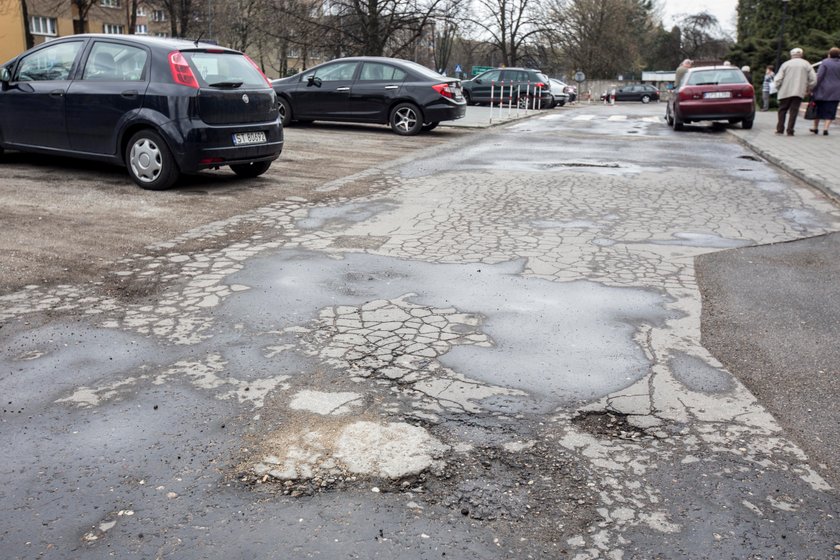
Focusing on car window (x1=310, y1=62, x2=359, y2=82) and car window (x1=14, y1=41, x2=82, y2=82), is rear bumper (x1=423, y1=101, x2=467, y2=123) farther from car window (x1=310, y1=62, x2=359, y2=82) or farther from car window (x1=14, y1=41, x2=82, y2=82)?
car window (x1=14, y1=41, x2=82, y2=82)

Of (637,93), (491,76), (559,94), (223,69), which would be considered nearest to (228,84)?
(223,69)

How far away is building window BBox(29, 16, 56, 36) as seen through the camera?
5758 cm

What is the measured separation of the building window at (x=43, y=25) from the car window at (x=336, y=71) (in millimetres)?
48349

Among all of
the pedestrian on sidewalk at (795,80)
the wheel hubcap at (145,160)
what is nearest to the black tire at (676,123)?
the pedestrian on sidewalk at (795,80)

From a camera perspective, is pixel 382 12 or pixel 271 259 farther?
pixel 382 12

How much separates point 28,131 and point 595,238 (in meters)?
7.06

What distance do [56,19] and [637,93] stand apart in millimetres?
45775

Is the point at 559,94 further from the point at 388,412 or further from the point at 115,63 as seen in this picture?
the point at 388,412

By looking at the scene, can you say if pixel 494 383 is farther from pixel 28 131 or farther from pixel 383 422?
pixel 28 131

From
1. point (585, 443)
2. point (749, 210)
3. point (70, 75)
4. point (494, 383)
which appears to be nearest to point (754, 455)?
point (585, 443)

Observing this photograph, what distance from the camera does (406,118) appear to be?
1770 cm

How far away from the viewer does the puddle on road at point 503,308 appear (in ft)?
13.4

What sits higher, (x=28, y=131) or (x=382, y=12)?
(x=382, y=12)

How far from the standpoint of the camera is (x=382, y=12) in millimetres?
30219
